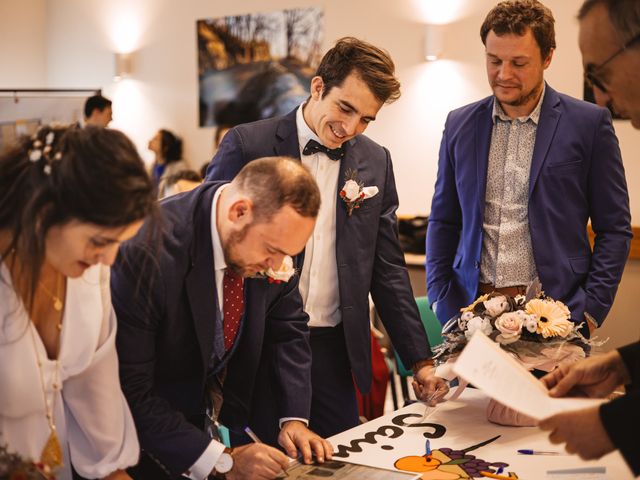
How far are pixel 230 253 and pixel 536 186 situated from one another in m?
1.35

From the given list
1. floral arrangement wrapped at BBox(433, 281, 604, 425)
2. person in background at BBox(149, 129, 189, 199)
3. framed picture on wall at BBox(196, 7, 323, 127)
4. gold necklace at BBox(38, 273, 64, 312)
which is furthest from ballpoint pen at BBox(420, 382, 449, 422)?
person in background at BBox(149, 129, 189, 199)

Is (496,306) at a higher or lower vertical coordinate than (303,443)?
higher

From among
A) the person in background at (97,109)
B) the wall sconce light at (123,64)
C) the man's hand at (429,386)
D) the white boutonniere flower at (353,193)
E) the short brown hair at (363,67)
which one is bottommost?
the man's hand at (429,386)

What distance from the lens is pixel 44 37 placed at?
32.0ft

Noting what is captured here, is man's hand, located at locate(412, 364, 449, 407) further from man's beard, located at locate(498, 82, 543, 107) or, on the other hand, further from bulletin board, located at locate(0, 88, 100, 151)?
bulletin board, located at locate(0, 88, 100, 151)

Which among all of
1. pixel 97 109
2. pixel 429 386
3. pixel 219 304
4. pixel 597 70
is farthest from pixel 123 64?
pixel 597 70

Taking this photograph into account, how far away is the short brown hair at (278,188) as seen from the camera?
6.90 feet

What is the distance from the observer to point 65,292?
1.90 metres

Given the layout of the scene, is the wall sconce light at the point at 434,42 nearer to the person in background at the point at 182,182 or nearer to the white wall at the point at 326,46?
the white wall at the point at 326,46

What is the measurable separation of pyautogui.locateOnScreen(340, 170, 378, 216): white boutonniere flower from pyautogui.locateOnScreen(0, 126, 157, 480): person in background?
995 mm

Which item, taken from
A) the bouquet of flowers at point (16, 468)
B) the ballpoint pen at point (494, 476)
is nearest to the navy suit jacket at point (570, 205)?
the ballpoint pen at point (494, 476)

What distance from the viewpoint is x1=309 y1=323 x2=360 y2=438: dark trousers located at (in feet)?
9.52

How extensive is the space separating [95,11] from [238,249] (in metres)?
7.99

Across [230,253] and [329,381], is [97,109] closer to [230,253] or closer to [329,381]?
[329,381]
